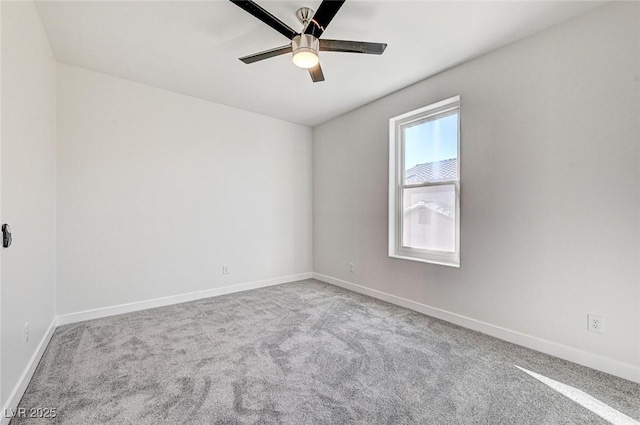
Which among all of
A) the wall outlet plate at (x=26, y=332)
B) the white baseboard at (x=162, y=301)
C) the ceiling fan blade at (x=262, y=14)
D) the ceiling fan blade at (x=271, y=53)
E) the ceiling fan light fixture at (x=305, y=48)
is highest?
the ceiling fan blade at (x=262, y=14)

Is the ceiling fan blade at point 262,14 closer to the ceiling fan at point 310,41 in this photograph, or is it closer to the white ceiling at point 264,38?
the ceiling fan at point 310,41

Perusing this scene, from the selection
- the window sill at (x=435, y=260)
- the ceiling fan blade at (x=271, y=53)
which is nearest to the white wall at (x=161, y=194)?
the ceiling fan blade at (x=271, y=53)

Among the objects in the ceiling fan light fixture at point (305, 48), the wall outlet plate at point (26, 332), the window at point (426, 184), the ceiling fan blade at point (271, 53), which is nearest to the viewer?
the wall outlet plate at point (26, 332)

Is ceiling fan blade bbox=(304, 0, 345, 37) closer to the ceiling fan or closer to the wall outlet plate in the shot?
the ceiling fan

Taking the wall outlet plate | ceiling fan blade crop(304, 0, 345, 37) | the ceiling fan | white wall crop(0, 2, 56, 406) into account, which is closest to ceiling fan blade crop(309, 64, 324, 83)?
the ceiling fan

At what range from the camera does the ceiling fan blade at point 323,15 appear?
170 centimetres

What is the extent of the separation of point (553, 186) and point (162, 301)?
13.7 ft

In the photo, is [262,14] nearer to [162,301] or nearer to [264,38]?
[264,38]

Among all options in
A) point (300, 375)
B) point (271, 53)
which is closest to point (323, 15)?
point (271, 53)

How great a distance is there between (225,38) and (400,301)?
3317 mm

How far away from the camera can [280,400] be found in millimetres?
1683

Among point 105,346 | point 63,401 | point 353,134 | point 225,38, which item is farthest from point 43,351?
point 353,134

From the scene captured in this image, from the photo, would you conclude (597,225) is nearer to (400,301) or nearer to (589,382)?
(589,382)

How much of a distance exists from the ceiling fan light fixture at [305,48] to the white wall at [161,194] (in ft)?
7.22
